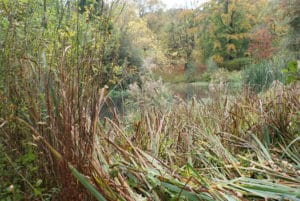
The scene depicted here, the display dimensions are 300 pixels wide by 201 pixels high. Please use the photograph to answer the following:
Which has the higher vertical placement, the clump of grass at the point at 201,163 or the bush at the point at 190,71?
the clump of grass at the point at 201,163

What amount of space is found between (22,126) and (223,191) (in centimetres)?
65

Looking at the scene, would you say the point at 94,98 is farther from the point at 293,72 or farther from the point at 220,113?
the point at 220,113

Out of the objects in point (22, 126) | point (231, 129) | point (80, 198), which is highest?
point (22, 126)

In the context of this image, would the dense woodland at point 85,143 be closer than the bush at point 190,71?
Yes

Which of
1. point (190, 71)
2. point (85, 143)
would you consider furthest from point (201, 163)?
point (190, 71)

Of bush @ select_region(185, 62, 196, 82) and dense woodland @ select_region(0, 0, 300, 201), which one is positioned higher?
dense woodland @ select_region(0, 0, 300, 201)

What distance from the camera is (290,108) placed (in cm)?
190

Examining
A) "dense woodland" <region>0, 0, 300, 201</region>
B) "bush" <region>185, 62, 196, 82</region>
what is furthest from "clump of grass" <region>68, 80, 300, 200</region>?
"bush" <region>185, 62, 196, 82</region>

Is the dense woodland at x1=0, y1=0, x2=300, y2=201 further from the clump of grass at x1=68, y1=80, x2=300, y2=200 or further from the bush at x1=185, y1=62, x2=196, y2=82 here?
the bush at x1=185, y1=62, x2=196, y2=82

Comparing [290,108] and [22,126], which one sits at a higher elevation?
[22,126]

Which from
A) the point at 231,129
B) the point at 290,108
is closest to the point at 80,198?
the point at 231,129

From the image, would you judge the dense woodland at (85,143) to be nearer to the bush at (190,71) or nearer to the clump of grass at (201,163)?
the clump of grass at (201,163)

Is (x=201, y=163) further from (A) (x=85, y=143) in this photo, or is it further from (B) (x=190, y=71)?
(B) (x=190, y=71)

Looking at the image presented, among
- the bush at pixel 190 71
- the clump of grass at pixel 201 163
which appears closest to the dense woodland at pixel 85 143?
the clump of grass at pixel 201 163
